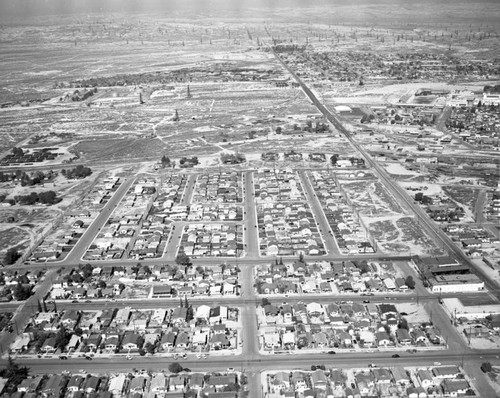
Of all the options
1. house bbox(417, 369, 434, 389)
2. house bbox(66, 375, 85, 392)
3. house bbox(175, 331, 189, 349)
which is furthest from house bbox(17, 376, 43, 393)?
house bbox(417, 369, 434, 389)

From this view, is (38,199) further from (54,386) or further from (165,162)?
(54,386)

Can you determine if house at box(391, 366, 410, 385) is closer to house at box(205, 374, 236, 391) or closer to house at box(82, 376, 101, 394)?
house at box(205, 374, 236, 391)

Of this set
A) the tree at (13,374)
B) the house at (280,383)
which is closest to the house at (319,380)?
the house at (280,383)

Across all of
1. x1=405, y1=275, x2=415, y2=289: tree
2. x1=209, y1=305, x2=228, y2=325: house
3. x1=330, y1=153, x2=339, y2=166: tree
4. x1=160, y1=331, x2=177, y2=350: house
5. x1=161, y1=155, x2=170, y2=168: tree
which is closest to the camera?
x1=160, y1=331, x2=177, y2=350: house

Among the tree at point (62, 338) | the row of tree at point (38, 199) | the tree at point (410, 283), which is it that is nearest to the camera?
the tree at point (62, 338)

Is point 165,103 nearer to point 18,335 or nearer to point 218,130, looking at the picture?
point 218,130

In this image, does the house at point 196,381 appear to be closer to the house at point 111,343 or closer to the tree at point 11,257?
the house at point 111,343

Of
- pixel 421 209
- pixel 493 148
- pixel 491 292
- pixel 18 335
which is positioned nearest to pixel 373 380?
pixel 491 292

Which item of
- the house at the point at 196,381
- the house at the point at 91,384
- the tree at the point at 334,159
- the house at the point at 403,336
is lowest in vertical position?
the tree at the point at 334,159

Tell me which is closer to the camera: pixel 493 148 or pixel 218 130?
pixel 493 148

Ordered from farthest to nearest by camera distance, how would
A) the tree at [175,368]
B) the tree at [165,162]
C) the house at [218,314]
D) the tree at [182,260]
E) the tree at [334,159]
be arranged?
the tree at [165,162] → the tree at [334,159] → the tree at [182,260] → the house at [218,314] → the tree at [175,368]

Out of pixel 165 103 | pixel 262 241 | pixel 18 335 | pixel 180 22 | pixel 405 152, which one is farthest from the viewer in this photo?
pixel 180 22
